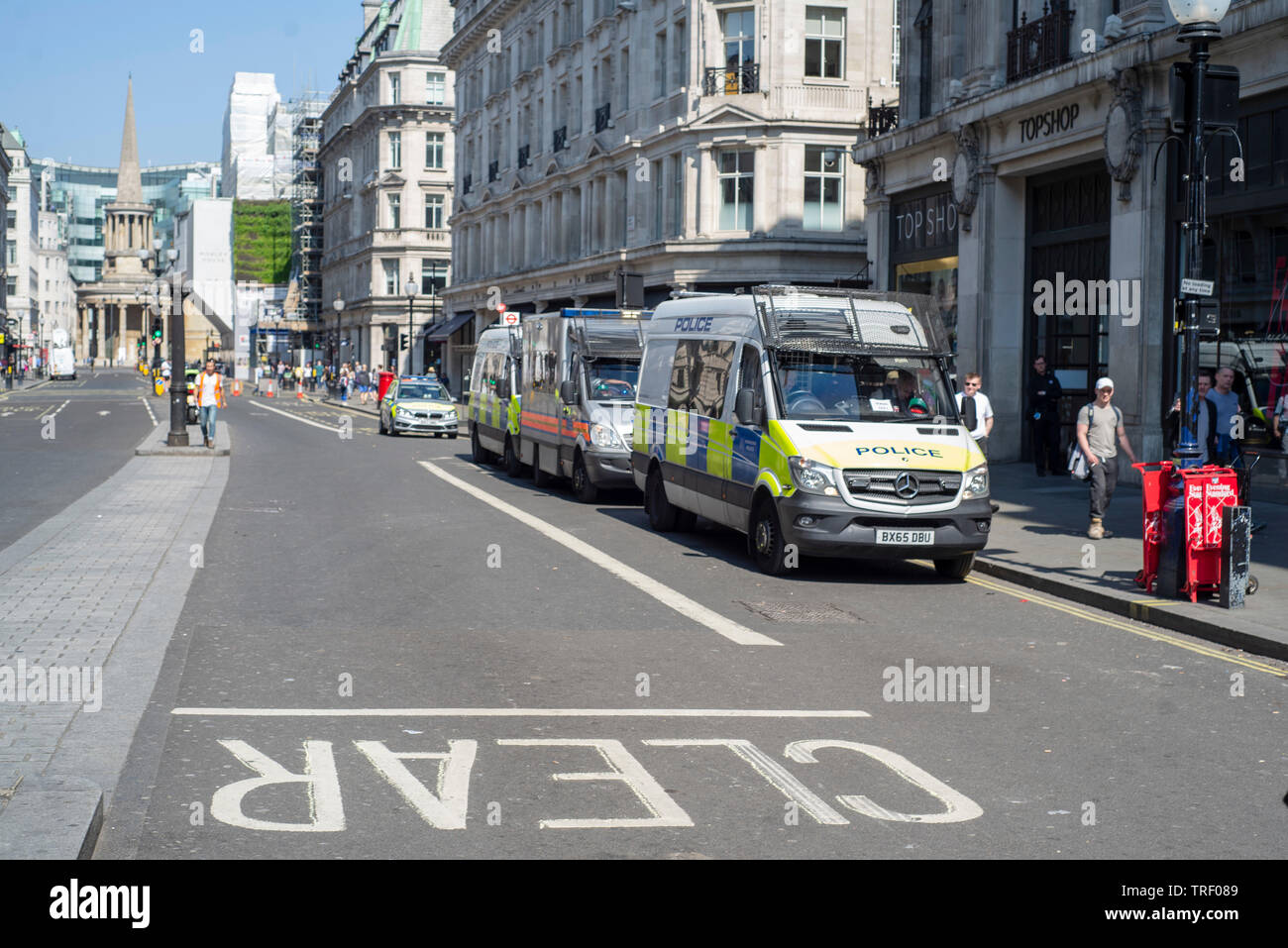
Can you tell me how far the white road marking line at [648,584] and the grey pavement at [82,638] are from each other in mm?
3575

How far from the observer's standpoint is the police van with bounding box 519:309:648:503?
2048cm

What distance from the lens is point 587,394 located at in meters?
21.0

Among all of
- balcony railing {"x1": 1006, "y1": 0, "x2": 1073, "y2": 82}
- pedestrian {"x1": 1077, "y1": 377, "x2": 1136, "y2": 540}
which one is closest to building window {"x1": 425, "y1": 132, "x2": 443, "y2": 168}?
balcony railing {"x1": 1006, "y1": 0, "x2": 1073, "y2": 82}

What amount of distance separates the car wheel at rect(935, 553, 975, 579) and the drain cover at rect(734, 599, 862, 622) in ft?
6.87

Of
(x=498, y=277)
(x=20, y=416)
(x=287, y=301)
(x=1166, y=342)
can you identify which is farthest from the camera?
(x=287, y=301)

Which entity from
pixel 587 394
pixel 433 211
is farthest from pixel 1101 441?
pixel 433 211

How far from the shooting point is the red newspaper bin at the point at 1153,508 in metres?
12.1

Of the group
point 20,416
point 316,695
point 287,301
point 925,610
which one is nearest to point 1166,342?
point 925,610

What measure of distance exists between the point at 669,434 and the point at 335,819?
1156 centimetres

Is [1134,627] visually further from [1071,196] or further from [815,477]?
[1071,196]

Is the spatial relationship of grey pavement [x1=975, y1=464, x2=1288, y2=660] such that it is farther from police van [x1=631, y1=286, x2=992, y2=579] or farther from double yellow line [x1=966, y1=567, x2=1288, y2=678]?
police van [x1=631, y1=286, x2=992, y2=579]

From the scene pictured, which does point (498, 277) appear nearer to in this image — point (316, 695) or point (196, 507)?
point (196, 507)

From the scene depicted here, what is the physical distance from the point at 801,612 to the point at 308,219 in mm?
111317
